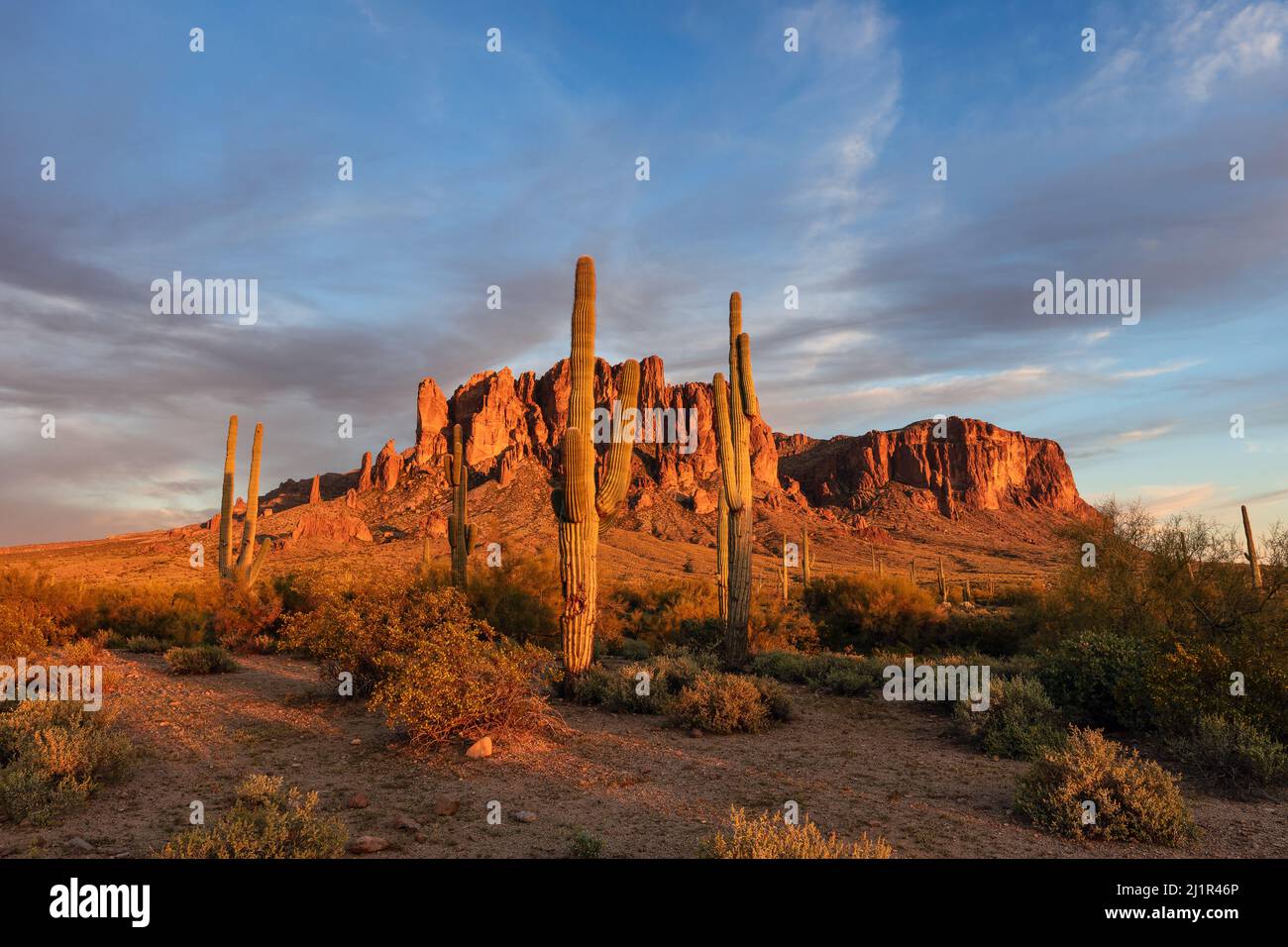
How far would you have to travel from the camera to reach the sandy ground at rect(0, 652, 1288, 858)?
552cm

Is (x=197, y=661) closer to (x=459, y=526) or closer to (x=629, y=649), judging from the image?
(x=459, y=526)

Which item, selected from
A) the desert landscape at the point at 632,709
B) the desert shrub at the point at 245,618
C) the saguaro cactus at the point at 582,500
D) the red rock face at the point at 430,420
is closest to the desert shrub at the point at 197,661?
the desert landscape at the point at 632,709

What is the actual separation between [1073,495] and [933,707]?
127195 millimetres

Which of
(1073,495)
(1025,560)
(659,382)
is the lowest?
(1025,560)

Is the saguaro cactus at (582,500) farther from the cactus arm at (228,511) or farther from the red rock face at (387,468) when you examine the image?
the red rock face at (387,468)

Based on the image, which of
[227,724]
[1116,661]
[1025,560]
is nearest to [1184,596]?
[1116,661]

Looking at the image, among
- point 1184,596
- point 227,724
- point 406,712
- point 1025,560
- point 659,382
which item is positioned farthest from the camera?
point 659,382

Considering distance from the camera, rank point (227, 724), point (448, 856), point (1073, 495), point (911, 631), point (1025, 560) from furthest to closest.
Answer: point (1073, 495) → point (1025, 560) → point (911, 631) → point (227, 724) → point (448, 856)

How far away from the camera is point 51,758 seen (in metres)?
6.33

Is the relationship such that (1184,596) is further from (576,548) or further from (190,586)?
(190,586)

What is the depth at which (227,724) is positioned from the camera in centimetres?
927

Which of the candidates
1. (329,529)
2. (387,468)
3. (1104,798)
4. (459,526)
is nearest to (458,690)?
(1104,798)

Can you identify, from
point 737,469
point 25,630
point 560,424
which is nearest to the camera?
point 25,630

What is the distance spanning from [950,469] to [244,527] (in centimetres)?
10649
